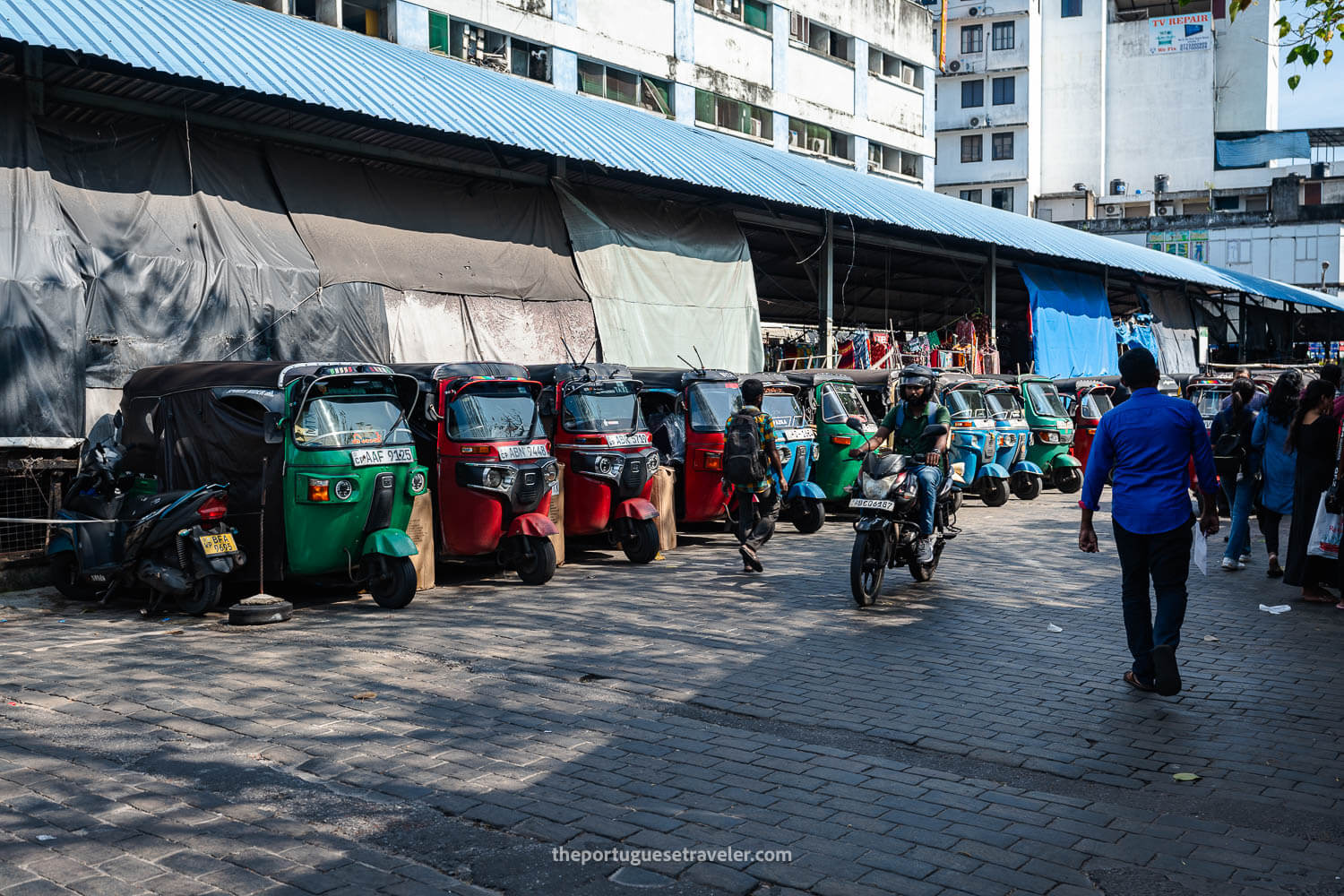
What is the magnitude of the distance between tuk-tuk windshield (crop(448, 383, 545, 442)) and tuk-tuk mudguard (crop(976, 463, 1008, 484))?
9.42 m

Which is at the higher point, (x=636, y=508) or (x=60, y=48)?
(x=60, y=48)

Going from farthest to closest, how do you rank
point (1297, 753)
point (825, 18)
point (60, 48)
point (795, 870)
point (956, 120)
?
1. point (956, 120)
2. point (825, 18)
3. point (60, 48)
4. point (1297, 753)
5. point (795, 870)

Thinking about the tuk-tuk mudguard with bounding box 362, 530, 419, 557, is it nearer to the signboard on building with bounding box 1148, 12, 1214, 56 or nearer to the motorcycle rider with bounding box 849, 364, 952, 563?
the motorcycle rider with bounding box 849, 364, 952, 563

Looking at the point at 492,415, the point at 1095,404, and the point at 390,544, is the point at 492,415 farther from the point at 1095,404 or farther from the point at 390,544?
the point at 1095,404

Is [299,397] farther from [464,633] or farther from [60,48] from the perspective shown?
[60,48]

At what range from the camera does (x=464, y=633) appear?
349 inches

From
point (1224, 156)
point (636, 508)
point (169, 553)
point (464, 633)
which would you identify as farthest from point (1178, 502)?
point (1224, 156)

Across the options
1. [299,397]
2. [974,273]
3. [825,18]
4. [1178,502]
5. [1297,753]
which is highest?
[825,18]

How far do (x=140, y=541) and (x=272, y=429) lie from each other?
4.85ft

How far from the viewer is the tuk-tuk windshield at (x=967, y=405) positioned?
1812 cm

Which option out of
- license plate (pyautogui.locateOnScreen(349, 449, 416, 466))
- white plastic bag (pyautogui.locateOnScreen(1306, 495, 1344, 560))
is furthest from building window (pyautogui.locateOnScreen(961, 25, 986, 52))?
license plate (pyautogui.locateOnScreen(349, 449, 416, 466))

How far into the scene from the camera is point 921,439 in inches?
414

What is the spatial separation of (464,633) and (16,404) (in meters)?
6.33

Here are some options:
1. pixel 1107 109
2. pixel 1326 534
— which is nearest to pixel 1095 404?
pixel 1326 534
